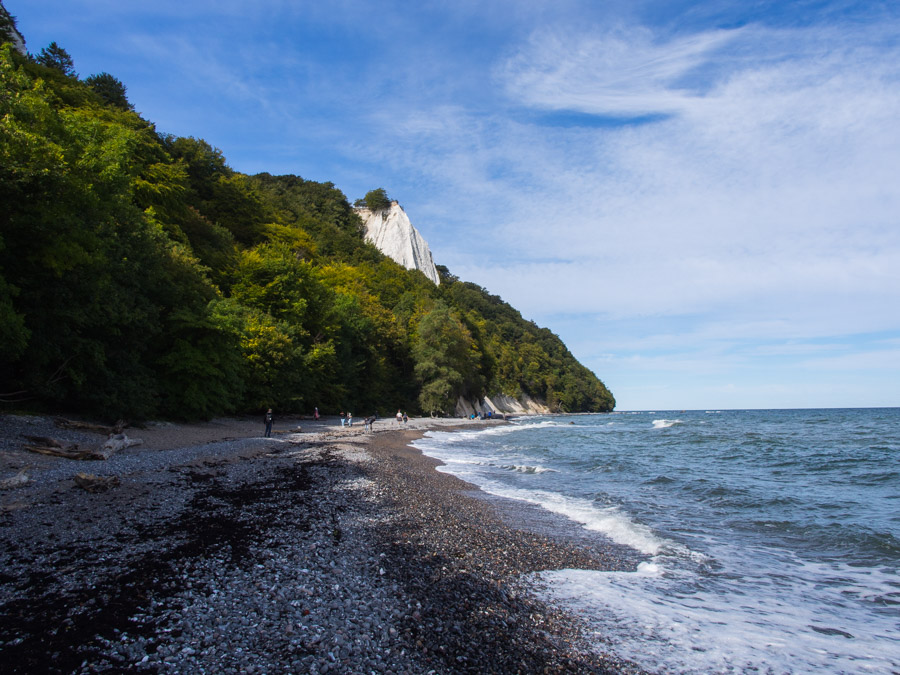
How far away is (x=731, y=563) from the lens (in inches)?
322

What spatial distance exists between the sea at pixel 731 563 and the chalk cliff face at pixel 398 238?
95.5 meters

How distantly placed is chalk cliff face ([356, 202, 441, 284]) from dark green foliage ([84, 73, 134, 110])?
61.4 metres

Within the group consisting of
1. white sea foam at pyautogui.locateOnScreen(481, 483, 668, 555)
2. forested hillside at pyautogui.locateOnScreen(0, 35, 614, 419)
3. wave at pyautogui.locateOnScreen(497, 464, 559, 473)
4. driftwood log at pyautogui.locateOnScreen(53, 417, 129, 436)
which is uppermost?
forested hillside at pyautogui.locateOnScreen(0, 35, 614, 419)

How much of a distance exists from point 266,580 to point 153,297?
69.3 feet

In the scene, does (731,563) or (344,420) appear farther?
(344,420)

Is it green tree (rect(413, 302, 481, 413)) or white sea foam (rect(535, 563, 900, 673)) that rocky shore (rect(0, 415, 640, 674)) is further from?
green tree (rect(413, 302, 481, 413))

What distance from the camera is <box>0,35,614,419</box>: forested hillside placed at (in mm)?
13664

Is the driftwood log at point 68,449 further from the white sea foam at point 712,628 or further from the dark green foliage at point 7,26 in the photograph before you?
the dark green foliage at point 7,26

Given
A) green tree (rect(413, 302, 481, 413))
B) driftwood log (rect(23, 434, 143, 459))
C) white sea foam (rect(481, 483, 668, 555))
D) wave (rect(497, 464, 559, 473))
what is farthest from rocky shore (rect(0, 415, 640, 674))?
green tree (rect(413, 302, 481, 413))

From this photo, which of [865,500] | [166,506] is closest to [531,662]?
[166,506]

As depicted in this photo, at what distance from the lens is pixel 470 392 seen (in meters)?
76.1

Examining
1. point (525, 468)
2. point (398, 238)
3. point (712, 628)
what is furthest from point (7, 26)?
point (398, 238)

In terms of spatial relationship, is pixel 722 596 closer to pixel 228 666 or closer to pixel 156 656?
pixel 228 666

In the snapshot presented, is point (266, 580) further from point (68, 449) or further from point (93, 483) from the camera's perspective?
point (68, 449)
